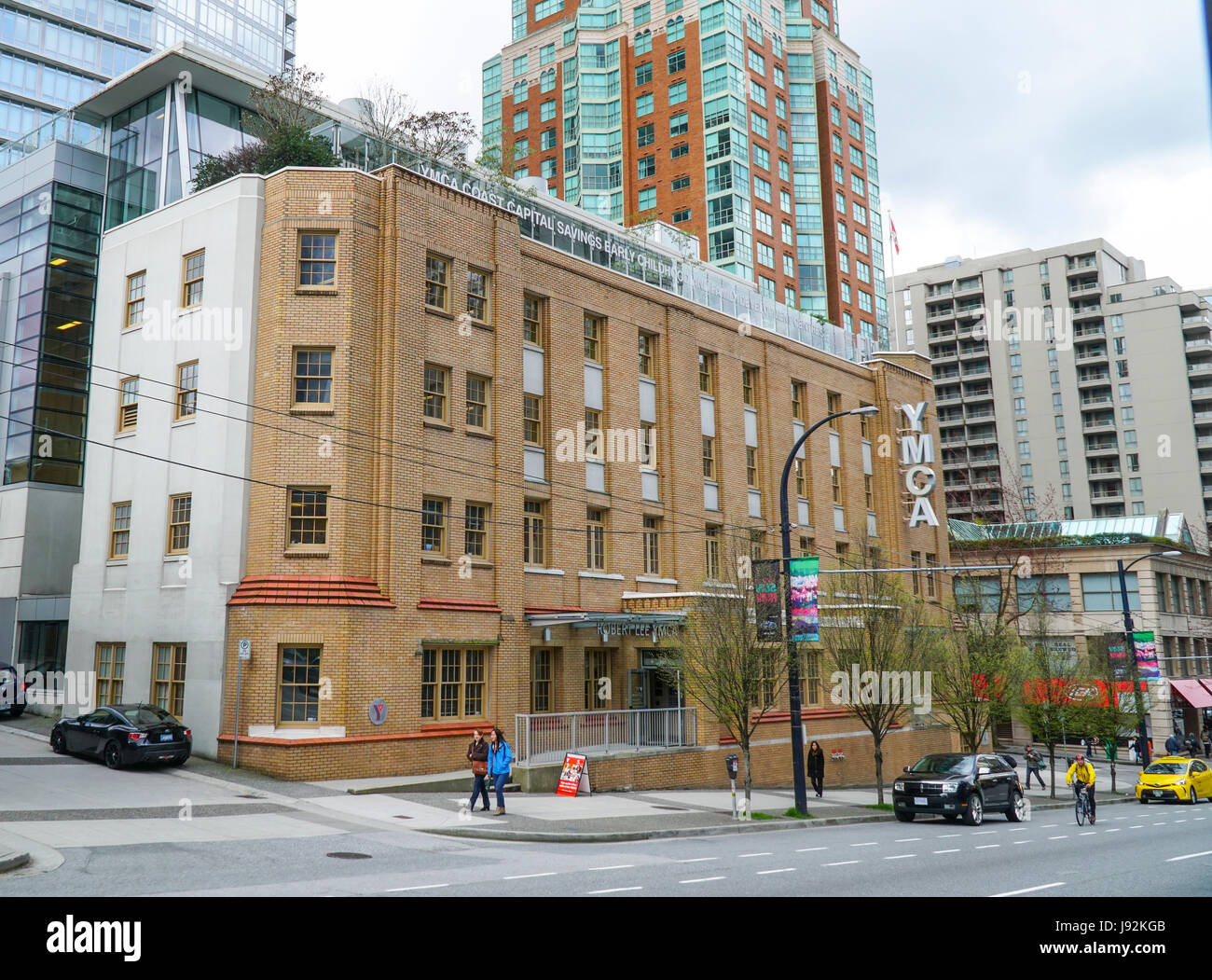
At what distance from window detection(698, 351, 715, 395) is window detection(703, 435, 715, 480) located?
179 centimetres

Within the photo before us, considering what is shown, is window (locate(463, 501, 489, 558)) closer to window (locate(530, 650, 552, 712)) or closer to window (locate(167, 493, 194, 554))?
window (locate(530, 650, 552, 712))

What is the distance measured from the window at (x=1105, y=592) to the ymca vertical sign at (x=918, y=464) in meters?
24.8

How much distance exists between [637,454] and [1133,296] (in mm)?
78989

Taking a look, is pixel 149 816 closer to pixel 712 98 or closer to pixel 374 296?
pixel 374 296

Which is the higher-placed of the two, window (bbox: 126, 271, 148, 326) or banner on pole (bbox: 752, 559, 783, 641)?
window (bbox: 126, 271, 148, 326)

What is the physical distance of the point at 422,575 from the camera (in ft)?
86.7

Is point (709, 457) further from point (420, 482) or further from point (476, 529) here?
point (420, 482)

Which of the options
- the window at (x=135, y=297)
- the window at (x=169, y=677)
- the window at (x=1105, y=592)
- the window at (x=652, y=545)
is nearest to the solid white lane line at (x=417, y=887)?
the window at (x=169, y=677)

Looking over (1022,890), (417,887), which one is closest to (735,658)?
(1022,890)

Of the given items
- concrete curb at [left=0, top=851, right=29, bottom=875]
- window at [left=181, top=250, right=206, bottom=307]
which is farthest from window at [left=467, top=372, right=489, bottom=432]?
concrete curb at [left=0, top=851, right=29, bottom=875]

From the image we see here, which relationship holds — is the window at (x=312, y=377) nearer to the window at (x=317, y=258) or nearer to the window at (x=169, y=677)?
the window at (x=317, y=258)

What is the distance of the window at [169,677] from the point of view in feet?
86.0

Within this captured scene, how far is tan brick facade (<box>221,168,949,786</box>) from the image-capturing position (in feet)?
79.6

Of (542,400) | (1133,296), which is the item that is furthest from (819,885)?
(1133,296)
